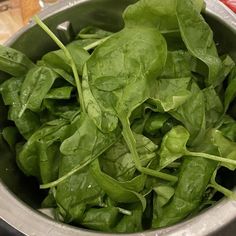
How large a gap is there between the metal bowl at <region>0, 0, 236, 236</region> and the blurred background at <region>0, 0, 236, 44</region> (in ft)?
0.74

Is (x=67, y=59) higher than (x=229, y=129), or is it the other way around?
(x=67, y=59)

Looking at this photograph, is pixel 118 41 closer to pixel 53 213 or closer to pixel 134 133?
pixel 134 133

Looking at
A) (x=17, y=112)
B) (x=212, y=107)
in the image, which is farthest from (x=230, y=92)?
(x=17, y=112)

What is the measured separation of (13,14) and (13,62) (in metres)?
0.46

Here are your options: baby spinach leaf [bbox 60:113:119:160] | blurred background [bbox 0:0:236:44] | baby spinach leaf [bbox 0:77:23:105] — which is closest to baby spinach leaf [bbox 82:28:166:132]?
baby spinach leaf [bbox 60:113:119:160]

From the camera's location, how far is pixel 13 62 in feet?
2.16

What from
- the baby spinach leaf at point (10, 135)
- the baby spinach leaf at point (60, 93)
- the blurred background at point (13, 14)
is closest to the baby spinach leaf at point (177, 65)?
the baby spinach leaf at point (60, 93)

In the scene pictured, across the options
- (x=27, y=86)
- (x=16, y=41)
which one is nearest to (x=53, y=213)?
(x=27, y=86)

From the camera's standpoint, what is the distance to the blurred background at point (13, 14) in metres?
0.96

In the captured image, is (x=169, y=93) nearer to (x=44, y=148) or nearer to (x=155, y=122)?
(x=155, y=122)

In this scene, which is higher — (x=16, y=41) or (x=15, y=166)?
(x=16, y=41)

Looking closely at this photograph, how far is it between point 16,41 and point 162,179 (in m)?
0.30

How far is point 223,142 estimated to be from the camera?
556mm

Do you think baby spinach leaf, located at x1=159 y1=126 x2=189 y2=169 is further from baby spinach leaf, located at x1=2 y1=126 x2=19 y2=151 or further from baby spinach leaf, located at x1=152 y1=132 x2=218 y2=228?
baby spinach leaf, located at x1=2 y1=126 x2=19 y2=151
